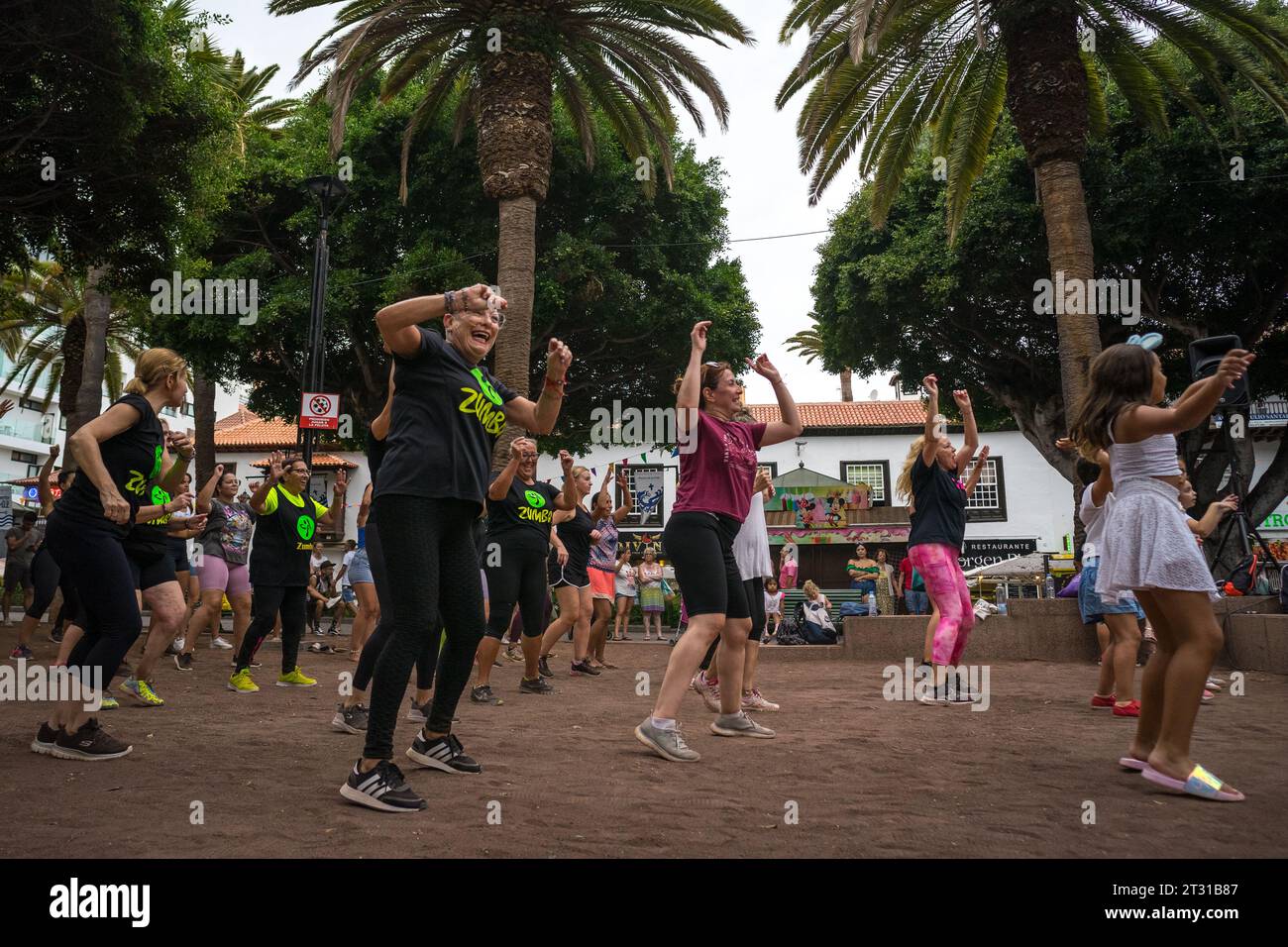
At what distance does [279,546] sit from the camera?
7.80 metres

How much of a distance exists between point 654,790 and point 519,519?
3.55 m

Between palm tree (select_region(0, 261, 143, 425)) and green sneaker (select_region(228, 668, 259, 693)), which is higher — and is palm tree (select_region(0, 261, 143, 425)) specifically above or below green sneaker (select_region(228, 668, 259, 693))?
above

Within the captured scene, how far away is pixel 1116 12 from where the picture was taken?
44.9 feet

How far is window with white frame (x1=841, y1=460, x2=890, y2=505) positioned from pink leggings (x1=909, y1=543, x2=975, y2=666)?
33.5 m

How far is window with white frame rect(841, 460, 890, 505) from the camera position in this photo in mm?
40156

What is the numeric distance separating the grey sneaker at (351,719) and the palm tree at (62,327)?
421 inches

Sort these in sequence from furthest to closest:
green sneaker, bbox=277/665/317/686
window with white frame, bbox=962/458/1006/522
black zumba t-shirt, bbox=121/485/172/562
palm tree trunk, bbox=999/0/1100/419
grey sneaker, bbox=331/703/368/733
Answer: window with white frame, bbox=962/458/1006/522, palm tree trunk, bbox=999/0/1100/419, green sneaker, bbox=277/665/317/686, black zumba t-shirt, bbox=121/485/172/562, grey sneaker, bbox=331/703/368/733

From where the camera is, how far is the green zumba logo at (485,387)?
4.02 meters

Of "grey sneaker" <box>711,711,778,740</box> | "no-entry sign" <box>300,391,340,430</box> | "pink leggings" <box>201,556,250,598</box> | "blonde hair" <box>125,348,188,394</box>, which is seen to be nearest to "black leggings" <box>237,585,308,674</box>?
"pink leggings" <box>201,556,250,598</box>

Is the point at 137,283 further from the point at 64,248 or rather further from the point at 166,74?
the point at 166,74

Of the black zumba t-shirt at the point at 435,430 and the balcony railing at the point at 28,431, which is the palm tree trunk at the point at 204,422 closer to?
the black zumba t-shirt at the point at 435,430

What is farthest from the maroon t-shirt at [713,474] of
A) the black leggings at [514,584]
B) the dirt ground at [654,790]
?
the black leggings at [514,584]

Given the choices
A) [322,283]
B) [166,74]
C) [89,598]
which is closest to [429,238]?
[322,283]

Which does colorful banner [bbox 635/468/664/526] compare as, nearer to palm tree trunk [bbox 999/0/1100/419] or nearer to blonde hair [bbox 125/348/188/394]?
palm tree trunk [bbox 999/0/1100/419]
